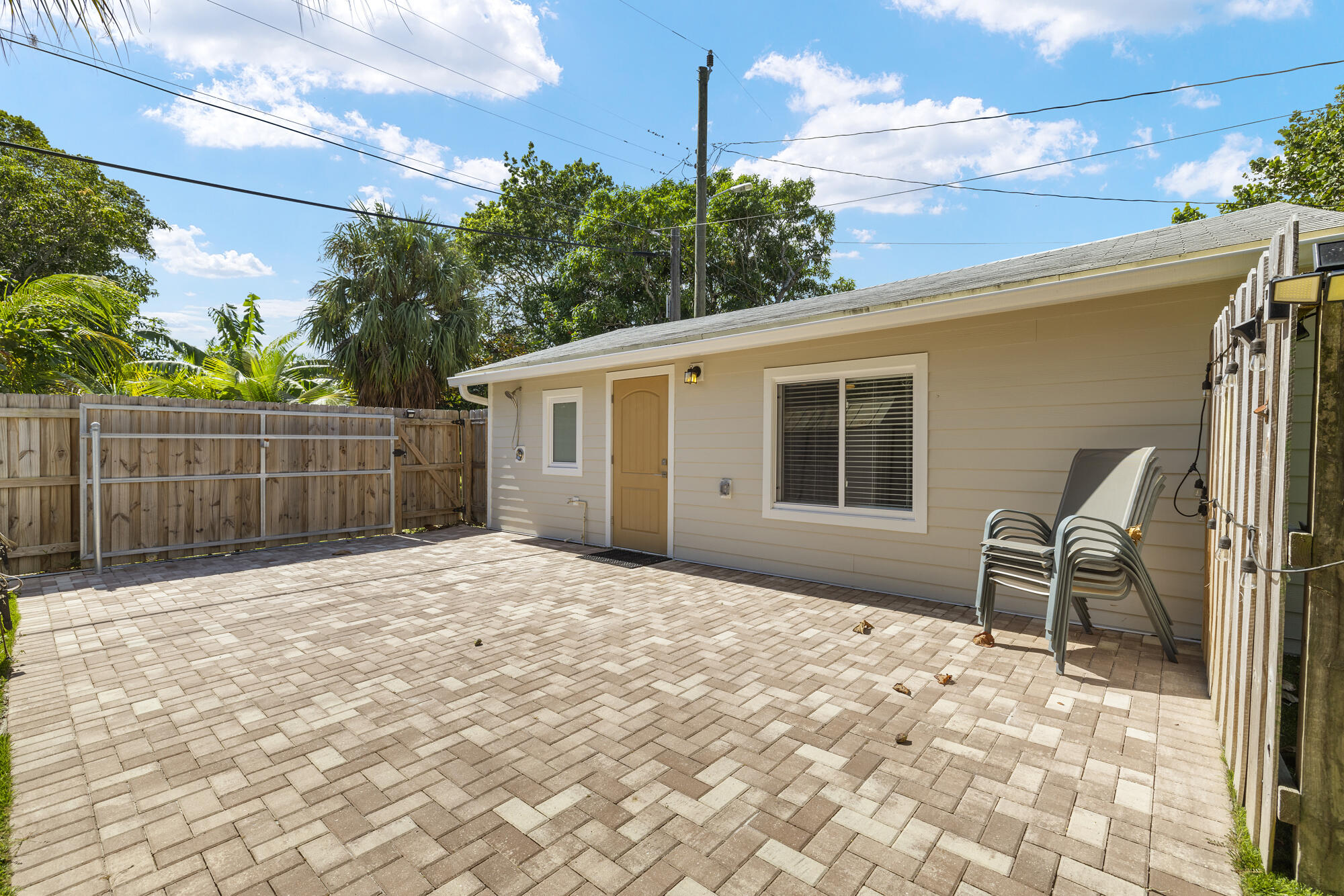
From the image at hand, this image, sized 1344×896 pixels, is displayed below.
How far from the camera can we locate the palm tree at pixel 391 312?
1215cm

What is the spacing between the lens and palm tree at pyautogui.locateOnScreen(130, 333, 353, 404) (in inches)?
351

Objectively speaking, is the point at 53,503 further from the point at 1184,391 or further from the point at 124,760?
the point at 1184,391

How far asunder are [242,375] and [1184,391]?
1211 cm

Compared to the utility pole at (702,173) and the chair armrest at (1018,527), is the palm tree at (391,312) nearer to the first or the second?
the utility pole at (702,173)

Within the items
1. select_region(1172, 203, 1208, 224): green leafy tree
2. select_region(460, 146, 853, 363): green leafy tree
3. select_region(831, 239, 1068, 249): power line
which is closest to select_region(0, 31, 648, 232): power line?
select_region(460, 146, 853, 363): green leafy tree

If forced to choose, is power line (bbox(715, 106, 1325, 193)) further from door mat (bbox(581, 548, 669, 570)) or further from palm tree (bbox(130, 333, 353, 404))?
palm tree (bbox(130, 333, 353, 404))

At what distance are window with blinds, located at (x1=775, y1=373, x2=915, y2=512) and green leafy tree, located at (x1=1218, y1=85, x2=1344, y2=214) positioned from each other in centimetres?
1138

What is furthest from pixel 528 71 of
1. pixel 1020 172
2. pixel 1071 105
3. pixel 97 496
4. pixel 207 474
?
pixel 1020 172

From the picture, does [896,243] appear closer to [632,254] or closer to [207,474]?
[632,254]

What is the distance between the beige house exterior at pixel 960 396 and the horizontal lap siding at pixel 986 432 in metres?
0.01

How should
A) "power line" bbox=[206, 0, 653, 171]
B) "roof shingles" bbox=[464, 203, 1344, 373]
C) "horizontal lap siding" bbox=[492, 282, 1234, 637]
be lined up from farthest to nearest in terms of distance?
1. "horizontal lap siding" bbox=[492, 282, 1234, 637]
2. "roof shingles" bbox=[464, 203, 1344, 373]
3. "power line" bbox=[206, 0, 653, 171]

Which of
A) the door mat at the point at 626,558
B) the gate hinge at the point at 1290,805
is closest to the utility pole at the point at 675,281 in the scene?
the door mat at the point at 626,558

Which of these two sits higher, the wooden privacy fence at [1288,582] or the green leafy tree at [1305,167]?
the green leafy tree at [1305,167]

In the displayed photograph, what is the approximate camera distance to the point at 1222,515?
2471 mm
